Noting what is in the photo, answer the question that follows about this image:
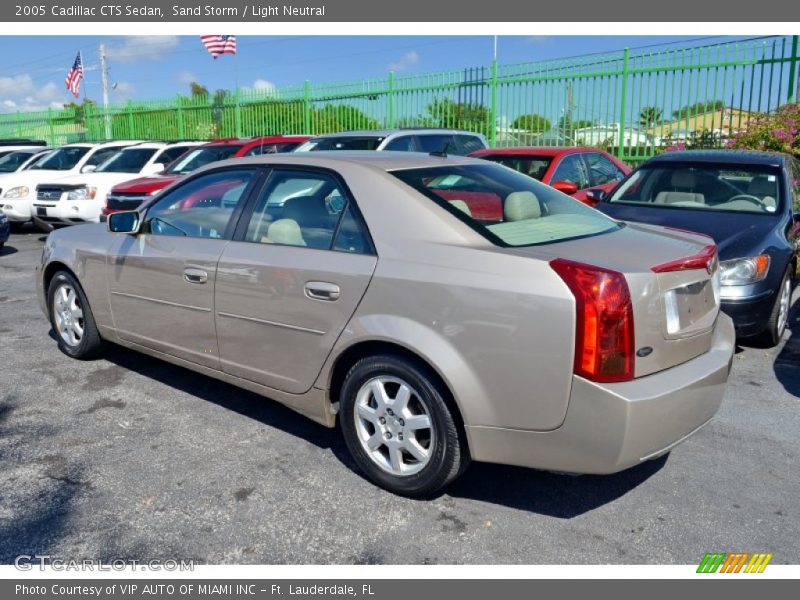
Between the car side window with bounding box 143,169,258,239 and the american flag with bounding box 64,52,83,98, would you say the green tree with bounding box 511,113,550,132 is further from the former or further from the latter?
the american flag with bounding box 64,52,83,98

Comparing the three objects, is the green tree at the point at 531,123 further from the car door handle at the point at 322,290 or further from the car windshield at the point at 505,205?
the car door handle at the point at 322,290

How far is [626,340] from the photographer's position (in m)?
3.00

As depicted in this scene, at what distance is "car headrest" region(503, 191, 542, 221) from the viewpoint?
3.86 metres

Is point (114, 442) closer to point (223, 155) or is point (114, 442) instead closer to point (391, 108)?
point (223, 155)

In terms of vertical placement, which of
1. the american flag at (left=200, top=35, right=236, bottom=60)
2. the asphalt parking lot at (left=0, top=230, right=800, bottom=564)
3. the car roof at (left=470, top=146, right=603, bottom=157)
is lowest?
the asphalt parking lot at (left=0, top=230, right=800, bottom=564)

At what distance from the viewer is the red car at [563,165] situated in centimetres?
871

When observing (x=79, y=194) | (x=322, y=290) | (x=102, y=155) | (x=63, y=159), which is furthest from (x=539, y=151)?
(x=63, y=159)

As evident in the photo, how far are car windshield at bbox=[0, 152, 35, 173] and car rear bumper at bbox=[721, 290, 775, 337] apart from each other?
54.5 ft

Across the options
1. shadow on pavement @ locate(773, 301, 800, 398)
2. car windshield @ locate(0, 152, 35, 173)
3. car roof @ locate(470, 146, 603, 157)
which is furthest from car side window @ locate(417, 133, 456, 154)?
car windshield @ locate(0, 152, 35, 173)

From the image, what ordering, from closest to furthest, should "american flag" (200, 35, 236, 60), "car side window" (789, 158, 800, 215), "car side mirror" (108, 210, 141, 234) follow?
"car side mirror" (108, 210, 141, 234) < "car side window" (789, 158, 800, 215) < "american flag" (200, 35, 236, 60)

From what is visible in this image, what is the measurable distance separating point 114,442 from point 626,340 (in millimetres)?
2925

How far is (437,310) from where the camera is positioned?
3.26m

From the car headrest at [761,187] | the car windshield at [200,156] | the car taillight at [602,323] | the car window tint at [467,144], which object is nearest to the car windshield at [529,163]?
the car window tint at [467,144]

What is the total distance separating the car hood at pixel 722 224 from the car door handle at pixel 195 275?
378 centimetres
